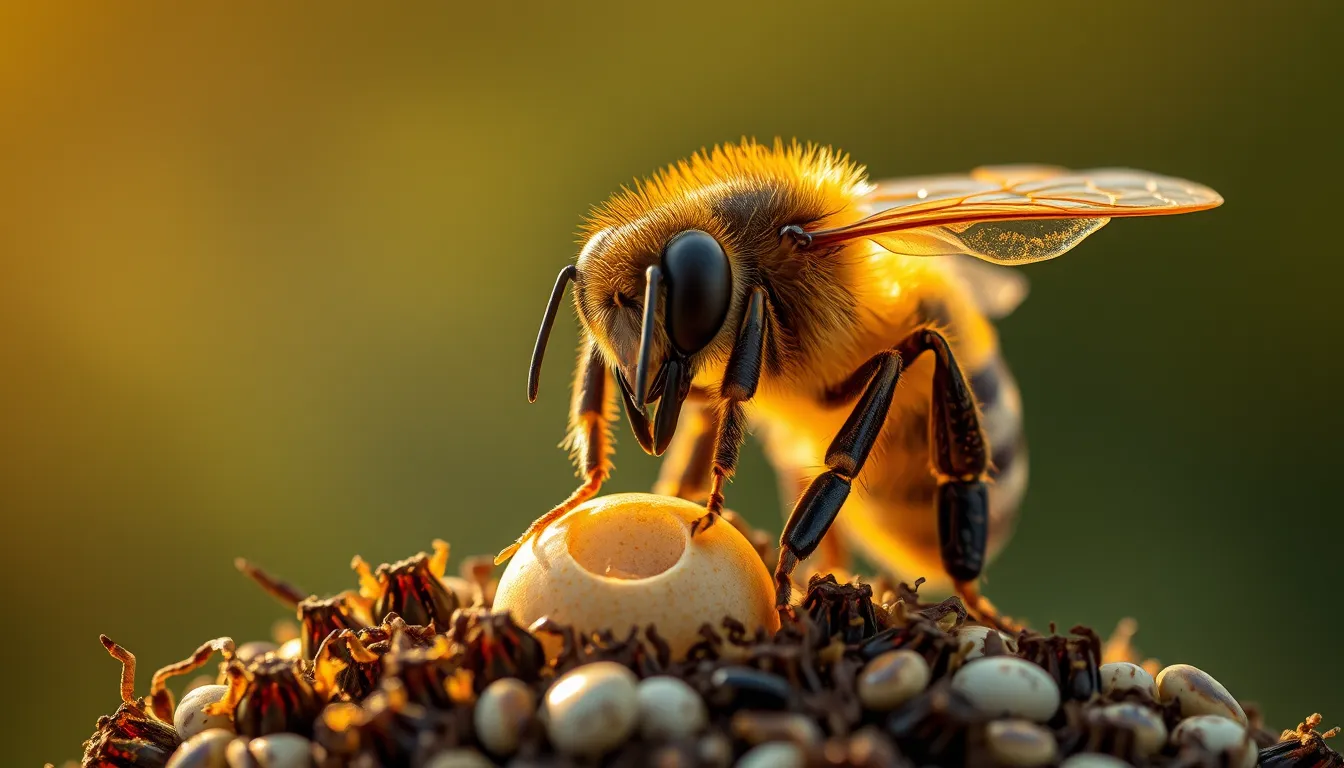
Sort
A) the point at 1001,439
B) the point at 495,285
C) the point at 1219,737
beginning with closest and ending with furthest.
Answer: the point at 1219,737 < the point at 1001,439 < the point at 495,285

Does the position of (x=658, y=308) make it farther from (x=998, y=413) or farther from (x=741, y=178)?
(x=998, y=413)

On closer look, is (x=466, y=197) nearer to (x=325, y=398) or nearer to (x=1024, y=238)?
(x=325, y=398)

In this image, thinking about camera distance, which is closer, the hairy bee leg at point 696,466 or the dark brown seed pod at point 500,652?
the dark brown seed pod at point 500,652

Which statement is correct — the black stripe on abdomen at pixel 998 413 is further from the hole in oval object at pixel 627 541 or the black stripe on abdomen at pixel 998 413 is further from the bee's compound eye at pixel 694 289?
the hole in oval object at pixel 627 541

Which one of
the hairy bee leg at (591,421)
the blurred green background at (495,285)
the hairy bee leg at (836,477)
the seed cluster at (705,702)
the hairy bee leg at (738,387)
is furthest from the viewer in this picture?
the blurred green background at (495,285)

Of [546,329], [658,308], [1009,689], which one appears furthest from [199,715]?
[1009,689]

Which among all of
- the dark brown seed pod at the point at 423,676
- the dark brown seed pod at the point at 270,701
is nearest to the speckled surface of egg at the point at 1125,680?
the dark brown seed pod at the point at 423,676

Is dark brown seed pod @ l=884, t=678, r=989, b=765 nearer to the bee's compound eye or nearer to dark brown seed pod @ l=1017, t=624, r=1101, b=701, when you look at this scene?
dark brown seed pod @ l=1017, t=624, r=1101, b=701

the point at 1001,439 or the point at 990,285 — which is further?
the point at 990,285
